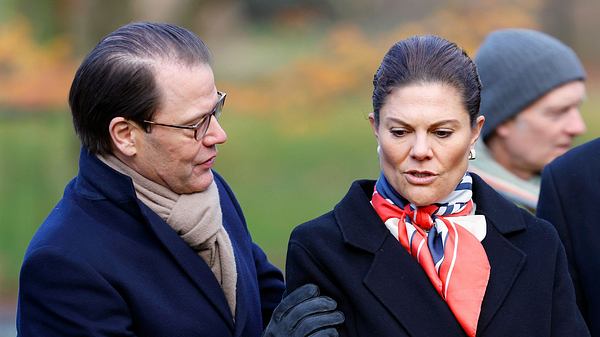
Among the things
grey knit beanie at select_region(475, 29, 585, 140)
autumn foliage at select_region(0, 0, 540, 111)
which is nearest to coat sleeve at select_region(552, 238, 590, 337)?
grey knit beanie at select_region(475, 29, 585, 140)

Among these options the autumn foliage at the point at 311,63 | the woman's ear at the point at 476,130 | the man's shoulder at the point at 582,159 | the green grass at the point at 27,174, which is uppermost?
the woman's ear at the point at 476,130

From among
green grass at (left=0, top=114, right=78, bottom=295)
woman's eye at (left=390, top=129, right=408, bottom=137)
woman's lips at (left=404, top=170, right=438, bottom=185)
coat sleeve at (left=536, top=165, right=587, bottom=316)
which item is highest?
woman's eye at (left=390, top=129, right=408, bottom=137)

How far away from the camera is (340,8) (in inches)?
267

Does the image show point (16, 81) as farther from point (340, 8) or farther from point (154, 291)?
point (154, 291)

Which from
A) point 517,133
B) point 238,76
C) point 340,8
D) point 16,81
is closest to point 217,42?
point 238,76

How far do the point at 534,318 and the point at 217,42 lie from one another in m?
4.50

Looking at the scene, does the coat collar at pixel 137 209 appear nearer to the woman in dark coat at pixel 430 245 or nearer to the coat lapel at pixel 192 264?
the coat lapel at pixel 192 264

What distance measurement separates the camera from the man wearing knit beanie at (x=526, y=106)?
13.3ft

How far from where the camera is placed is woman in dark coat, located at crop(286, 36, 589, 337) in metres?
2.57

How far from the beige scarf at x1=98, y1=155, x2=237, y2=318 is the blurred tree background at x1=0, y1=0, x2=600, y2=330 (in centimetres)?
372

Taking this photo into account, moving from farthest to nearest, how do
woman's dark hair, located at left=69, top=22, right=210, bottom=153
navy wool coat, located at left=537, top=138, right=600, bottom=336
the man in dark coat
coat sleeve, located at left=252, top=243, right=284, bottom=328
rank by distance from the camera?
coat sleeve, located at left=252, top=243, right=284, bottom=328 → navy wool coat, located at left=537, top=138, right=600, bottom=336 → woman's dark hair, located at left=69, top=22, right=210, bottom=153 → the man in dark coat

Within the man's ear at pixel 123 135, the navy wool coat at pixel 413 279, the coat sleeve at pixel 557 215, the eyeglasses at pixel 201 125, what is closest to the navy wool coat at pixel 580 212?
the coat sleeve at pixel 557 215

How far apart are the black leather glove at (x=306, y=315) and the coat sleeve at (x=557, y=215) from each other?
84 cm

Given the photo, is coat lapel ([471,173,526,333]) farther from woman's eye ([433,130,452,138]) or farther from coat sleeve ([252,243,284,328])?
coat sleeve ([252,243,284,328])
